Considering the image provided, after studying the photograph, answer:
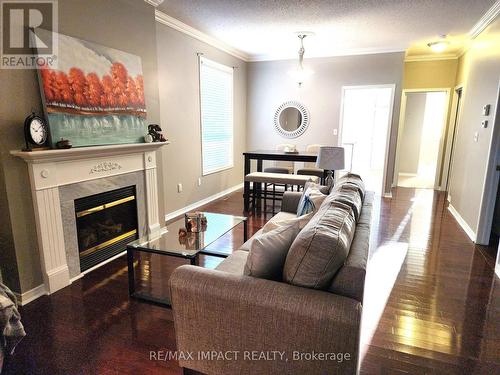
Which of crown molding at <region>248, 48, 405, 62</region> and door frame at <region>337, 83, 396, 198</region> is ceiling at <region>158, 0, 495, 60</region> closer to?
crown molding at <region>248, 48, 405, 62</region>

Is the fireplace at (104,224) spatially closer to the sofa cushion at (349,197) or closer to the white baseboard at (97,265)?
the white baseboard at (97,265)

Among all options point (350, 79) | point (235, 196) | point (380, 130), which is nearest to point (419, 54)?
point (350, 79)

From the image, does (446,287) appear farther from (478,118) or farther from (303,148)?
(303,148)

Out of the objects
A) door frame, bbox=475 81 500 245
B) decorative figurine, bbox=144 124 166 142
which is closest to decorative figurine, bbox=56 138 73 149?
decorative figurine, bbox=144 124 166 142

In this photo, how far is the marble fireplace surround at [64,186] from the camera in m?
2.33

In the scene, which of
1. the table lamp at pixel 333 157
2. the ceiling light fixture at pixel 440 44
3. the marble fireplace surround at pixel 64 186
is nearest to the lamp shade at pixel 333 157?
the table lamp at pixel 333 157

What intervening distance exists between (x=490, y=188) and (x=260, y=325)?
11.0ft

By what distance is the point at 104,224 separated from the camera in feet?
9.99

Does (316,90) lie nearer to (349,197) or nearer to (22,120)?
(349,197)

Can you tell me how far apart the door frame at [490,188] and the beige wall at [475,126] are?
0.07m

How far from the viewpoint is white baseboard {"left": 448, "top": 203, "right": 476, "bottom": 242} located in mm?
3684

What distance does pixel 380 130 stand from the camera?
8.11 metres

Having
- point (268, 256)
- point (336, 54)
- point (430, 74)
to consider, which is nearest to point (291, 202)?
point (268, 256)

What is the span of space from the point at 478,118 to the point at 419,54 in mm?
2626
